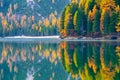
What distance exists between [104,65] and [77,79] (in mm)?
6962

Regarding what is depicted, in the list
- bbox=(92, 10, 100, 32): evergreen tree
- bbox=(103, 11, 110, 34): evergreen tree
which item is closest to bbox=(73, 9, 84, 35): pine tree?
bbox=(92, 10, 100, 32): evergreen tree

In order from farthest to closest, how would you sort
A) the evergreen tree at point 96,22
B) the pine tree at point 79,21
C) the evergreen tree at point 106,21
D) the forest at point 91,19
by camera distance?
the pine tree at point 79,21 < the evergreen tree at point 96,22 < the evergreen tree at point 106,21 < the forest at point 91,19

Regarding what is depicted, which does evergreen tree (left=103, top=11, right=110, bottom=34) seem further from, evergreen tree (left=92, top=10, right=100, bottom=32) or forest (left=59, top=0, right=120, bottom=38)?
evergreen tree (left=92, top=10, right=100, bottom=32)

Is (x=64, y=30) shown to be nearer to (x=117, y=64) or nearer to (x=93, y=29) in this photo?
(x=93, y=29)

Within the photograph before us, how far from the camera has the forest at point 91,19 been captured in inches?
3597

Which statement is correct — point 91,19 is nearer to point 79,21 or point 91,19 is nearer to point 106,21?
point 79,21

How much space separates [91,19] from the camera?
100500mm

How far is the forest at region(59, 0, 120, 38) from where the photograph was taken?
91375 millimetres

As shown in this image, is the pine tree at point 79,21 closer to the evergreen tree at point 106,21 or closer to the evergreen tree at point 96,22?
the evergreen tree at point 96,22

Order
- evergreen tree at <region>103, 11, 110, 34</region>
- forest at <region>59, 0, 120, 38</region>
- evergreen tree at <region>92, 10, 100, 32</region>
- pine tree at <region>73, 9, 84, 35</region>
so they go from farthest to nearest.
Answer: pine tree at <region>73, 9, 84, 35</region> → evergreen tree at <region>92, 10, 100, 32</region> → evergreen tree at <region>103, 11, 110, 34</region> → forest at <region>59, 0, 120, 38</region>

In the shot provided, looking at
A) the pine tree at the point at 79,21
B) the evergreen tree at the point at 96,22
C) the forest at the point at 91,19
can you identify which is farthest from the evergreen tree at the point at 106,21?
the pine tree at the point at 79,21

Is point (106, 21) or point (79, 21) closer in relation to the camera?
point (106, 21)

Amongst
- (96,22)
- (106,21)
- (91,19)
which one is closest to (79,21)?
(91,19)

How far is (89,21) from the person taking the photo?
101375mm
